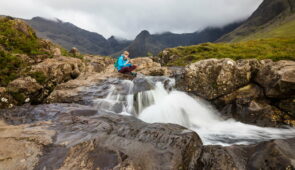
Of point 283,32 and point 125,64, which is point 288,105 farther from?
point 283,32

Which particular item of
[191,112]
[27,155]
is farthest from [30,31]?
[191,112]

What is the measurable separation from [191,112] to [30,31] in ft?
71.4

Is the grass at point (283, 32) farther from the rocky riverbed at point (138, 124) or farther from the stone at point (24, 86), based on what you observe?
the stone at point (24, 86)

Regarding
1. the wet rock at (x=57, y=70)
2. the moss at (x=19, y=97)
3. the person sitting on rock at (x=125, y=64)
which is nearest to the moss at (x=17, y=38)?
the wet rock at (x=57, y=70)

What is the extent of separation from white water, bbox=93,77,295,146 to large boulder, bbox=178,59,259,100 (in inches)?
39.4

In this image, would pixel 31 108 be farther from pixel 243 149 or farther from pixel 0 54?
Result: pixel 243 149

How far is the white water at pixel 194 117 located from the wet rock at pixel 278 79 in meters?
2.25

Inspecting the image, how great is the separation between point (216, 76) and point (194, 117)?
4.02 m

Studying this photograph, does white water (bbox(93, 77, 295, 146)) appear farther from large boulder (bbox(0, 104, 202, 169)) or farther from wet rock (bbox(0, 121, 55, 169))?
wet rock (bbox(0, 121, 55, 169))

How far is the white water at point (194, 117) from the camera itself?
24.8 ft

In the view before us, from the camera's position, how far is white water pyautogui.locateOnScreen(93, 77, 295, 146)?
24.8 feet

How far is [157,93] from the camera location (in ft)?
41.4

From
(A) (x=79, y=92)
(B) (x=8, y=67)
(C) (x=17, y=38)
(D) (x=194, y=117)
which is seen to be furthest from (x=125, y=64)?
(C) (x=17, y=38)

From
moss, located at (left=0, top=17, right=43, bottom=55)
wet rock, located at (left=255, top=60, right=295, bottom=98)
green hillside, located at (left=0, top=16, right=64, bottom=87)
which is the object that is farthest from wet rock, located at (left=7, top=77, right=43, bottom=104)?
wet rock, located at (left=255, top=60, right=295, bottom=98)
